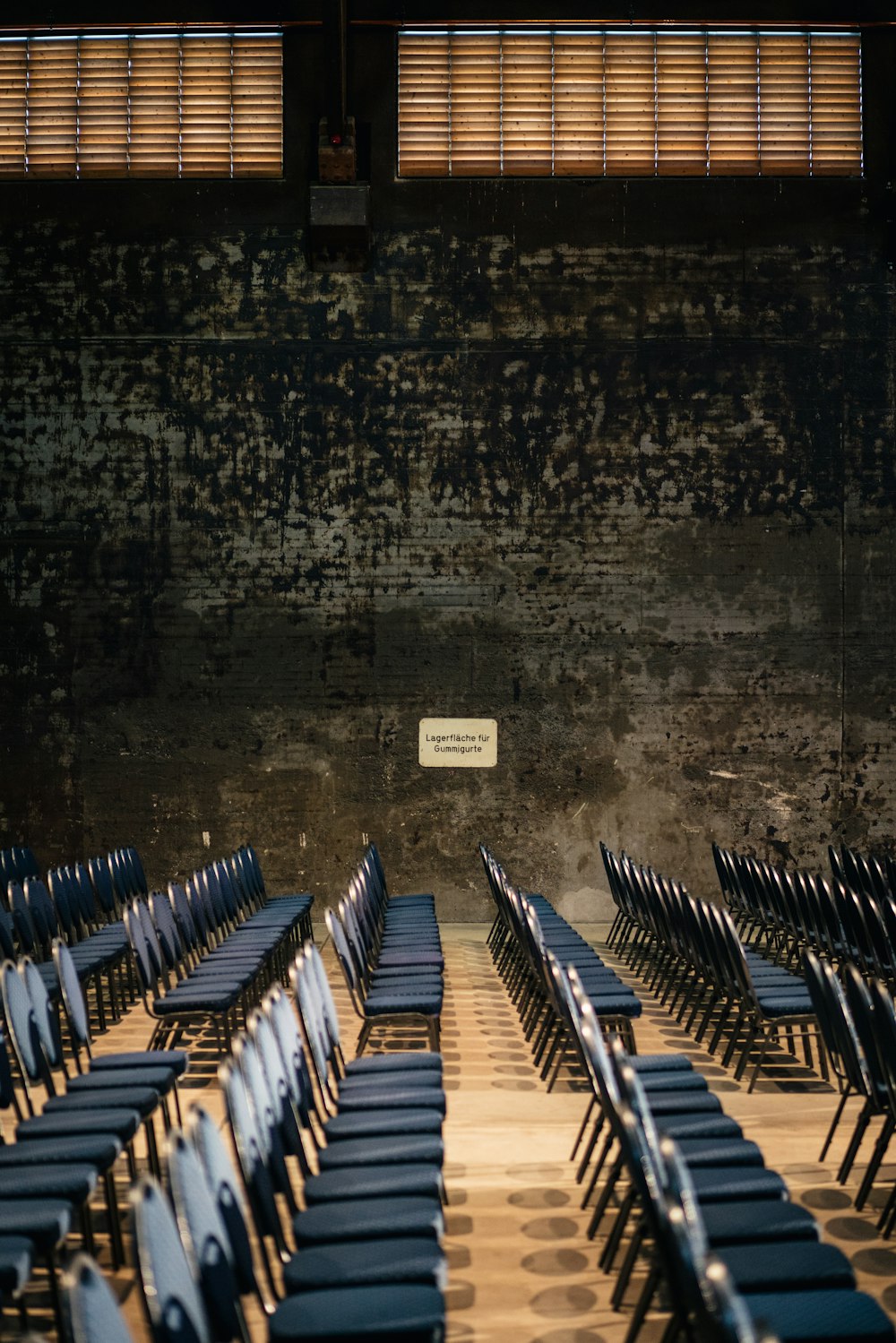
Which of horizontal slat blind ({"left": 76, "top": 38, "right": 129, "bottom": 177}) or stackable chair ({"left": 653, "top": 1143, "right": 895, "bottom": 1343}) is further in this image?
horizontal slat blind ({"left": 76, "top": 38, "right": 129, "bottom": 177})

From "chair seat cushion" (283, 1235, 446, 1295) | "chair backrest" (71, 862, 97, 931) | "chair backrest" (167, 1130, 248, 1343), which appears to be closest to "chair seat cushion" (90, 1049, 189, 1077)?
"chair seat cushion" (283, 1235, 446, 1295)

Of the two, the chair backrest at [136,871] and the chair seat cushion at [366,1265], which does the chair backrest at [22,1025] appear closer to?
the chair seat cushion at [366,1265]

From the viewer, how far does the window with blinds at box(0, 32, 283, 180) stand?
36.8 feet

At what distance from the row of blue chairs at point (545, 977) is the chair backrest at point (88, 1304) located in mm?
3205

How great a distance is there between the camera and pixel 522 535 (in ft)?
36.2

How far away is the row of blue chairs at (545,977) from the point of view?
535 centimetres

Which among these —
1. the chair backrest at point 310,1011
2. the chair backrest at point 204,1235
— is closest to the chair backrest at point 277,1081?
the chair backrest at point 310,1011

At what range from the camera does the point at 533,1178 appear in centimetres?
445

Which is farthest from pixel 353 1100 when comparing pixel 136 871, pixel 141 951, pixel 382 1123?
pixel 136 871

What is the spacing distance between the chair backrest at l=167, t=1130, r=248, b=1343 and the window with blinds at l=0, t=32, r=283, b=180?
10499mm

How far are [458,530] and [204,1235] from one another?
356 inches

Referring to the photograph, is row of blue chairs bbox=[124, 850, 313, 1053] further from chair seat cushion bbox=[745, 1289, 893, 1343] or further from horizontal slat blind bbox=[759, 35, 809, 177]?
horizontal slat blind bbox=[759, 35, 809, 177]

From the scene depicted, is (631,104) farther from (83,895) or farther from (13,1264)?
(13,1264)

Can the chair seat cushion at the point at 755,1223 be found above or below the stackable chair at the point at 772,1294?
below
